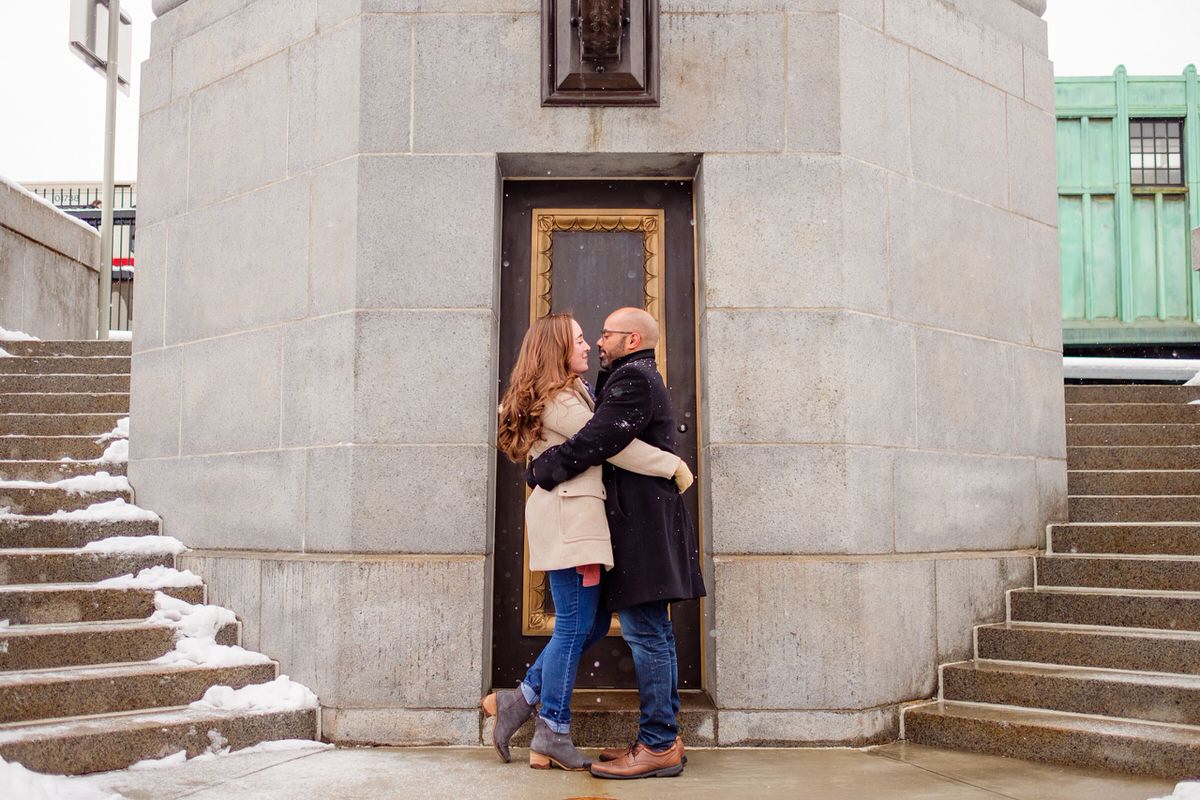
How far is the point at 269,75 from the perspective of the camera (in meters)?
6.78

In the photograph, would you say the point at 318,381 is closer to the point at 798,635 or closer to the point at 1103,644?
the point at 798,635

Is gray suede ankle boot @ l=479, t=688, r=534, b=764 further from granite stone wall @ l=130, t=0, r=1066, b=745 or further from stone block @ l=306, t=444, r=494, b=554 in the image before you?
stone block @ l=306, t=444, r=494, b=554

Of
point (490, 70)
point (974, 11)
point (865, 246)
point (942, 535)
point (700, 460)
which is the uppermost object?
point (974, 11)

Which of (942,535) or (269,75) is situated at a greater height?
(269,75)

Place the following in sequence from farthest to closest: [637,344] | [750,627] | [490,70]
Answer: [490,70] < [750,627] < [637,344]

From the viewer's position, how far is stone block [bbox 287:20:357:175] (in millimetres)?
6254

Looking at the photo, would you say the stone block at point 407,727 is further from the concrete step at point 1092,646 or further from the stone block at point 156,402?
the concrete step at point 1092,646

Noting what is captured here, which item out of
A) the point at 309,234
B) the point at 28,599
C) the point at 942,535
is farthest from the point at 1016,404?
the point at 28,599

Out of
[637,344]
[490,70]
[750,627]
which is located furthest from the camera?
[490,70]

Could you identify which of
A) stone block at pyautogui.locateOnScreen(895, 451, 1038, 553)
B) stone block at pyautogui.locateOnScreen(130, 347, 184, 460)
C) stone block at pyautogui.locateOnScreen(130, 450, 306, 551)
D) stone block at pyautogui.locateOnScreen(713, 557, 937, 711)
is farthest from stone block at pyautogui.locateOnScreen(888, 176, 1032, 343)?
stone block at pyautogui.locateOnScreen(130, 347, 184, 460)

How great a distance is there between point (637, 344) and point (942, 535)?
263 centimetres

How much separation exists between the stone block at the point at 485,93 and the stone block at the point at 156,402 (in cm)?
249

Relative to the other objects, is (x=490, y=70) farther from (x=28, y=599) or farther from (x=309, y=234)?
(x=28, y=599)

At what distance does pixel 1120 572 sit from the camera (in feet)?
21.6
